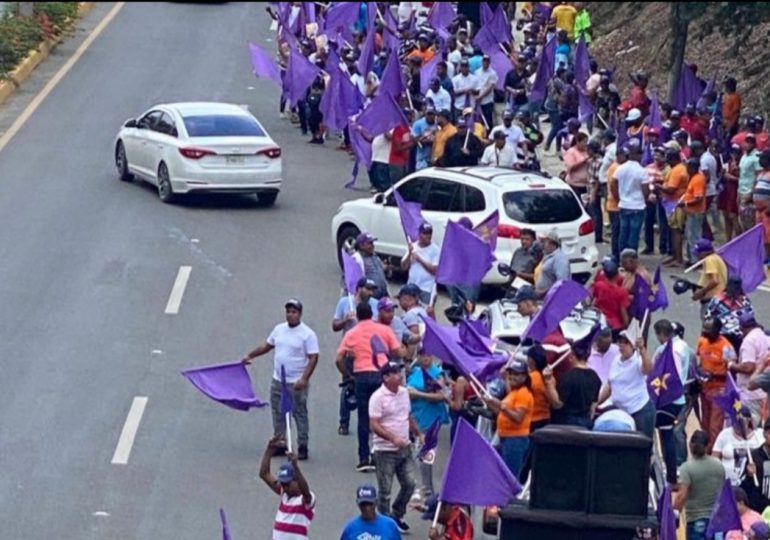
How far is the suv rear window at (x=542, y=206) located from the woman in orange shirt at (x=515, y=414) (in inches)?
293

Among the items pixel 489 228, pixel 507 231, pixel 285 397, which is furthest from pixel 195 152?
pixel 285 397

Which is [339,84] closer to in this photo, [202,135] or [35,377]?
[202,135]

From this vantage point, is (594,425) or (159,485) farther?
(159,485)

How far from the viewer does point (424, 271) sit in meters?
21.1

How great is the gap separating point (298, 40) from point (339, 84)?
5581mm

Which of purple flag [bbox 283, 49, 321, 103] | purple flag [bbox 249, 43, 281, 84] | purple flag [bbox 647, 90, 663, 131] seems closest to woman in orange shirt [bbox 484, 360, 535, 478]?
purple flag [bbox 647, 90, 663, 131]

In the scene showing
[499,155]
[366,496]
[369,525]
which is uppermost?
[366,496]

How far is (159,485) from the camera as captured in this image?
1734 cm

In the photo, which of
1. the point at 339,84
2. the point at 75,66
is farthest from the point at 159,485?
the point at 75,66

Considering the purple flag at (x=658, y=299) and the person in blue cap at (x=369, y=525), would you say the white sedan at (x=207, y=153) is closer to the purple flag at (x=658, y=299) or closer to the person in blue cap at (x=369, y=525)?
the purple flag at (x=658, y=299)

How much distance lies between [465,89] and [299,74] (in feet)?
9.09

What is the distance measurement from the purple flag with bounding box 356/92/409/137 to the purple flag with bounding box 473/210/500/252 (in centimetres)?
537

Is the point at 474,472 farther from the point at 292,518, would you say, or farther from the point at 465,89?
the point at 465,89

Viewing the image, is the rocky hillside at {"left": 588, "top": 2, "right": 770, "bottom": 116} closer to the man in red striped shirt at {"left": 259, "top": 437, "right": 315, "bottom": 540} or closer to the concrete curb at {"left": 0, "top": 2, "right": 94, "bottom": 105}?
the concrete curb at {"left": 0, "top": 2, "right": 94, "bottom": 105}
